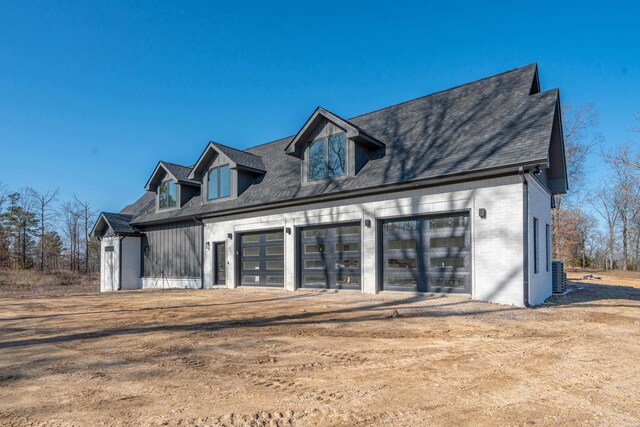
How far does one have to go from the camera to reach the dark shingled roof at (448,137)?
10.4m

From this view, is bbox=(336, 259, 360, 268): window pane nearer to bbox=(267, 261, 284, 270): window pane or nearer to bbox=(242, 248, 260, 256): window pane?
bbox=(267, 261, 284, 270): window pane

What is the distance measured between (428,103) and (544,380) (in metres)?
12.7

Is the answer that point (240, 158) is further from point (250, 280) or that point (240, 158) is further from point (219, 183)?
point (250, 280)

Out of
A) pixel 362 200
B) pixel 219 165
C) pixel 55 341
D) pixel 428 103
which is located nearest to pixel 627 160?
pixel 428 103

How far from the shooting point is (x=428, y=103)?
15.2 meters

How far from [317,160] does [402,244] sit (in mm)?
4908

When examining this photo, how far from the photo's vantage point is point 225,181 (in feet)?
59.3

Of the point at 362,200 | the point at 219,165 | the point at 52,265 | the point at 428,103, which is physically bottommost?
the point at 52,265

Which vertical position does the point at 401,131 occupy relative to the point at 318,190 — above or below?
above

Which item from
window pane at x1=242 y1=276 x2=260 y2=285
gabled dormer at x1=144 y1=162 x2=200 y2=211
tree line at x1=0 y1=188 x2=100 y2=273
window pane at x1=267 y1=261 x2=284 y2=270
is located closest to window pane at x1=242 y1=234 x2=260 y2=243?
window pane at x1=267 y1=261 x2=284 y2=270

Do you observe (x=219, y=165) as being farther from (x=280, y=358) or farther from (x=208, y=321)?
(x=280, y=358)

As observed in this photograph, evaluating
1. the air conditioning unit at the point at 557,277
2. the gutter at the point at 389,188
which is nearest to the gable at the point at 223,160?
the gutter at the point at 389,188

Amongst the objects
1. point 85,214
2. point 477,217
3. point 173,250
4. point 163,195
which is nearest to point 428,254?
point 477,217

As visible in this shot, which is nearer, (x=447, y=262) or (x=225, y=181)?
(x=447, y=262)
